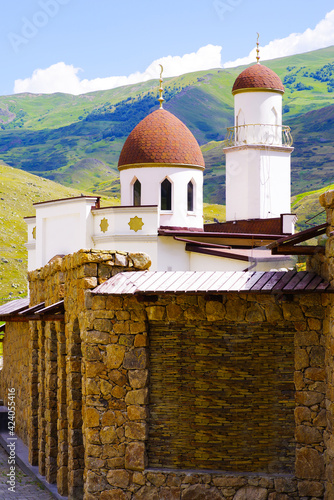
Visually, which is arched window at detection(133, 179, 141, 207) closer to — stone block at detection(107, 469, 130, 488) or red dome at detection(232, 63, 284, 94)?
red dome at detection(232, 63, 284, 94)

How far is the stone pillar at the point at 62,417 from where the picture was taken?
46.6 ft

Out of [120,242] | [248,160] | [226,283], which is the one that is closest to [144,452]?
[226,283]

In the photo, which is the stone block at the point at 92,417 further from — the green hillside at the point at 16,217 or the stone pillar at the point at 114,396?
the green hillside at the point at 16,217

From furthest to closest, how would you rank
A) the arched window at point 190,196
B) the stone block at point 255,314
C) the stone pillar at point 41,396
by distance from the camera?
1. the arched window at point 190,196
2. the stone pillar at point 41,396
3. the stone block at point 255,314

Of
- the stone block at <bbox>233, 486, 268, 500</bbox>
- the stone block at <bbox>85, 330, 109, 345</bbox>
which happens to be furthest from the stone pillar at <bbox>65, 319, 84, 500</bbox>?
the stone block at <bbox>233, 486, 268, 500</bbox>

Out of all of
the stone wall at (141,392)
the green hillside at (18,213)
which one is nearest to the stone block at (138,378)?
the stone wall at (141,392)

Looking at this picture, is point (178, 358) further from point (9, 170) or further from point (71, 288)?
point (9, 170)

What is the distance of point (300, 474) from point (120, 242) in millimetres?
17611

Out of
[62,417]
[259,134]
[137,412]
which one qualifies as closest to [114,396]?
[137,412]

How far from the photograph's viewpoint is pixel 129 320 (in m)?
12.3

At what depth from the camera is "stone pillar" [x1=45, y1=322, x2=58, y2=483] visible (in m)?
15.5

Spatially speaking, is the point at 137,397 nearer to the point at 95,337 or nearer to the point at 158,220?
the point at 95,337

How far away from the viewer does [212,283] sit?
11695mm

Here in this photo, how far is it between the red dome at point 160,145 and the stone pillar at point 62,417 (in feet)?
49.8
